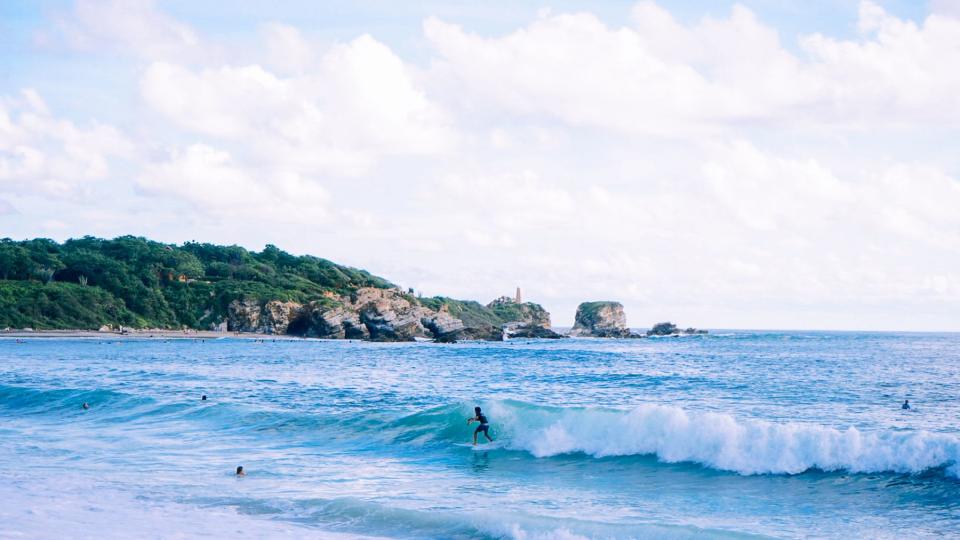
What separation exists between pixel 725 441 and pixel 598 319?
141 meters

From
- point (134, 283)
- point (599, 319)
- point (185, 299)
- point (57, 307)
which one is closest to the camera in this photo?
point (57, 307)

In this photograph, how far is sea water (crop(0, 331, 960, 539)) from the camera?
1473 cm

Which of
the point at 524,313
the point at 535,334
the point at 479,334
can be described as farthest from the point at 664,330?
the point at 479,334

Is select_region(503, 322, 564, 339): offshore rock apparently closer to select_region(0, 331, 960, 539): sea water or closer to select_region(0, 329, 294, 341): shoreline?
select_region(0, 329, 294, 341): shoreline

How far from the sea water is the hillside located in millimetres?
76532

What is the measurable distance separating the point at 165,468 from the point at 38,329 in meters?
97.0

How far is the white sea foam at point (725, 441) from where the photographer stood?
59.5 ft

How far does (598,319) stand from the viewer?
160m

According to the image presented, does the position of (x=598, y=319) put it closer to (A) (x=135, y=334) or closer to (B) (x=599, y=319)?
(B) (x=599, y=319)

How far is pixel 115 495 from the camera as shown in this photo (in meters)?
16.8

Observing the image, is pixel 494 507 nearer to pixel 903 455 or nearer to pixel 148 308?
pixel 903 455

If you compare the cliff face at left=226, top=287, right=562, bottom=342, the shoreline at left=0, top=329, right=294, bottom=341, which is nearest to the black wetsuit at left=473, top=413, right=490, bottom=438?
the cliff face at left=226, top=287, right=562, bottom=342

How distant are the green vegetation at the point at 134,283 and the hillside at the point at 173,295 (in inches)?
5.9

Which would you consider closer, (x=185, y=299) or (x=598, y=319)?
(x=185, y=299)
